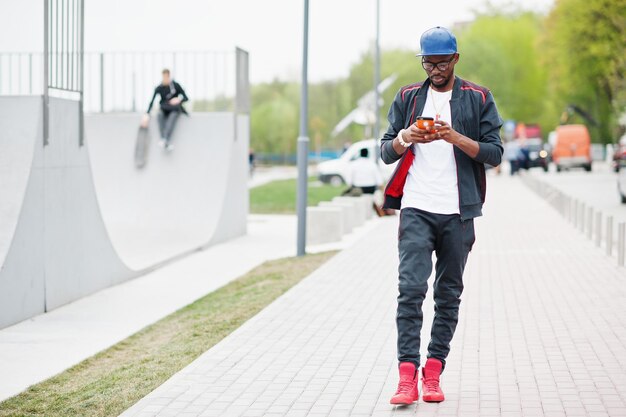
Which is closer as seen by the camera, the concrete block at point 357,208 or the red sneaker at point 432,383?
the red sneaker at point 432,383

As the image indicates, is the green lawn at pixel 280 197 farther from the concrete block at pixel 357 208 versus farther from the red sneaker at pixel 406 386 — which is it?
the red sneaker at pixel 406 386

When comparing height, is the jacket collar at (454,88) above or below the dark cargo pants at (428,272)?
above

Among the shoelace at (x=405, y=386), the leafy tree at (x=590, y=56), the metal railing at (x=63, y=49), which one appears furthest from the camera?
the leafy tree at (x=590, y=56)

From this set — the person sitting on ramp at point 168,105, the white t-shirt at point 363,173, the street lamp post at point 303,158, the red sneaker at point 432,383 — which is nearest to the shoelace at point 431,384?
the red sneaker at point 432,383

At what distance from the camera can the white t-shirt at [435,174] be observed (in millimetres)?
6371

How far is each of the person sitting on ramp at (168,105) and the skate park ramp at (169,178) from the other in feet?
0.88

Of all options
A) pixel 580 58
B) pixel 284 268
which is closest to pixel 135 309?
pixel 284 268

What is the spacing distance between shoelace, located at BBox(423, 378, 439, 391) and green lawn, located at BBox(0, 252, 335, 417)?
1.74 metres

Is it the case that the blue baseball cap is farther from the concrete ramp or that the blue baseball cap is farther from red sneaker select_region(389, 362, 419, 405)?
the concrete ramp

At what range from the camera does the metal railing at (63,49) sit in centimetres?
1174

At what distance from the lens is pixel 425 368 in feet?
21.4

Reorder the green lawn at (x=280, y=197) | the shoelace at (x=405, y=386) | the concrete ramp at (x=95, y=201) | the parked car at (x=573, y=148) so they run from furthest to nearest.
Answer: the parked car at (x=573, y=148)
the green lawn at (x=280, y=197)
the concrete ramp at (x=95, y=201)
the shoelace at (x=405, y=386)

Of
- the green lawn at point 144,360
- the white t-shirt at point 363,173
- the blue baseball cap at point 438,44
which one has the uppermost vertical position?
the blue baseball cap at point 438,44

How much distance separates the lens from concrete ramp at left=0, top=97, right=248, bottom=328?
11164 millimetres
